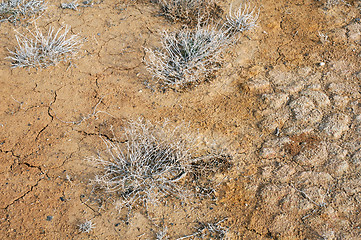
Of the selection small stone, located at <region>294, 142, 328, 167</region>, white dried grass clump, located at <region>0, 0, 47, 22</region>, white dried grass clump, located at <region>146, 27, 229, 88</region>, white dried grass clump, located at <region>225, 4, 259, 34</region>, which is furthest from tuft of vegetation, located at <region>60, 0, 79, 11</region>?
small stone, located at <region>294, 142, 328, 167</region>

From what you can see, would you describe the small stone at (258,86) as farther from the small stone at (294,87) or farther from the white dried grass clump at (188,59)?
the white dried grass clump at (188,59)

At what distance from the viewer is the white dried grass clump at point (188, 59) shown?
3.77 meters

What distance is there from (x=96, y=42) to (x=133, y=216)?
2.14 meters

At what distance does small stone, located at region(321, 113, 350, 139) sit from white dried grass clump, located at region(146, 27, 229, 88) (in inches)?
47.2

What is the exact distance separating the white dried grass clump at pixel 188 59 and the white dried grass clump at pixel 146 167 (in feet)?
2.22

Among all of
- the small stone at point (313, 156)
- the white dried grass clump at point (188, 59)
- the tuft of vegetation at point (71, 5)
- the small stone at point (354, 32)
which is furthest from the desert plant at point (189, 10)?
the small stone at point (313, 156)

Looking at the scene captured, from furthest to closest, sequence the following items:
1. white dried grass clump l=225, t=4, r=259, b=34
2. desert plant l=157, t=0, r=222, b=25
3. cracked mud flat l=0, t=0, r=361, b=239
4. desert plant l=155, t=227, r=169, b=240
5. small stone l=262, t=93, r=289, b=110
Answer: desert plant l=157, t=0, r=222, b=25 < white dried grass clump l=225, t=4, r=259, b=34 < small stone l=262, t=93, r=289, b=110 < cracked mud flat l=0, t=0, r=361, b=239 < desert plant l=155, t=227, r=169, b=240

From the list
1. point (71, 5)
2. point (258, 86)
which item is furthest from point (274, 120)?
point (71, 5)

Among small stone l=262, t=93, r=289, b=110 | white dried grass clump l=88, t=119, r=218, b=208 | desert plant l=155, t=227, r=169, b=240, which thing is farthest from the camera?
small stone l=262, t=93, r=289, b=110

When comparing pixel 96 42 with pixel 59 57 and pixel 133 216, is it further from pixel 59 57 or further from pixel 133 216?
pixel 133 216

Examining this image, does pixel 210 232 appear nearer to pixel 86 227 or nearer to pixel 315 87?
pixel 86 227

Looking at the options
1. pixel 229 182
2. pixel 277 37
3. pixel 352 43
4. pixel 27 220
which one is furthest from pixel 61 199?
pixel 352 43

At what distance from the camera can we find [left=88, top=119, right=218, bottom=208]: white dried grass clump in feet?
9.88

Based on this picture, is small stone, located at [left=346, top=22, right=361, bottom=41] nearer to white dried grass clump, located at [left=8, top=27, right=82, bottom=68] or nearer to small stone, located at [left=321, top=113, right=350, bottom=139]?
small stone, located at [left=321, top=113, right=350, bottom=139]
